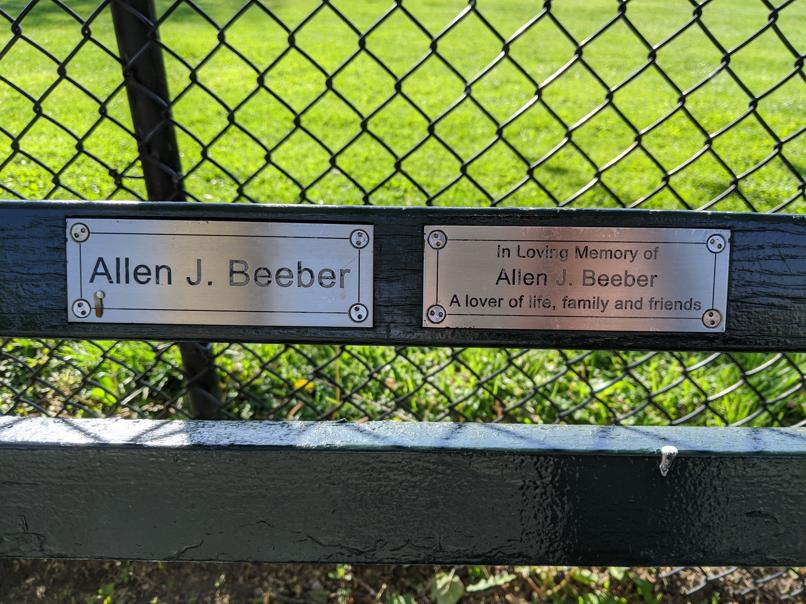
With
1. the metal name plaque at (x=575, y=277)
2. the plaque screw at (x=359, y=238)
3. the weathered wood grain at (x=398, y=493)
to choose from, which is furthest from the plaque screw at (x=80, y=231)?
the metal name plaque at (x=575, y=277)

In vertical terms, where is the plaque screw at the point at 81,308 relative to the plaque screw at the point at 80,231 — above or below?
below

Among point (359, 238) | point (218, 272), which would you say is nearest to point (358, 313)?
point (359, 238)

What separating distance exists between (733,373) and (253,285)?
5.84 feet

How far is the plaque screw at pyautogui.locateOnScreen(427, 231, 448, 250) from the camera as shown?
1.27 metres

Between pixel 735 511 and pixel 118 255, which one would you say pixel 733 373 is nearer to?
pixel 735 511

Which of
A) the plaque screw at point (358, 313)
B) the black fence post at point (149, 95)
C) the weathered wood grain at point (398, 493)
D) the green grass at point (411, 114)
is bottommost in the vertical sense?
the weathered wood grain at point (398, 493)

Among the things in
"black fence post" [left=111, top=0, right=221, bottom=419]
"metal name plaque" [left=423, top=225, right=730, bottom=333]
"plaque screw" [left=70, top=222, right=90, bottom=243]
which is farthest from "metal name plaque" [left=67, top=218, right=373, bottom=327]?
"black fence post" [left=111, top=0, right=221, bottom=419]

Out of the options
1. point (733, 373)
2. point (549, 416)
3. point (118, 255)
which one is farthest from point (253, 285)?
point (733, 373)

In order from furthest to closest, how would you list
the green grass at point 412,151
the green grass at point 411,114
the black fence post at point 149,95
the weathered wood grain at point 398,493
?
the green grass at point 411,114
the green grass at point 412,151
the black fence post at point 149,95
the weathered wood grain at point 398,493

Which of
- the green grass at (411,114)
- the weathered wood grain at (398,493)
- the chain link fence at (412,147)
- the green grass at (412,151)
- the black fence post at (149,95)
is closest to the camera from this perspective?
the weathered wood grain at (398,493)

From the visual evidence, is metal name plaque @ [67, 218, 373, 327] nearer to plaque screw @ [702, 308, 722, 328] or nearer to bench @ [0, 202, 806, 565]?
bench @ [0, 202, 806, 565]

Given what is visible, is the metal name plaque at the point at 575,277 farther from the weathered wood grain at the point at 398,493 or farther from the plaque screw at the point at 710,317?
the weathered wood grain at the point at 398,493

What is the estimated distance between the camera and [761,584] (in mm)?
1955

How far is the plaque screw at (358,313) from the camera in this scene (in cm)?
129
